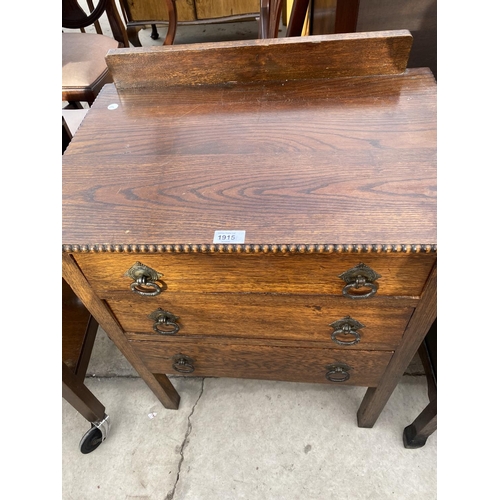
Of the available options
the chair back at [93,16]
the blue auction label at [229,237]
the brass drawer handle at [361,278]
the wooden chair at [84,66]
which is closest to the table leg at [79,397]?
the blue auction label at [229,237]

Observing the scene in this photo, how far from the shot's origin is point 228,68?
0.83 metres

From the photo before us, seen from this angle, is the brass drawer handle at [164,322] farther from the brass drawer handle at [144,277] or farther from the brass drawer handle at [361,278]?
the brass drawer handle at [361,278]

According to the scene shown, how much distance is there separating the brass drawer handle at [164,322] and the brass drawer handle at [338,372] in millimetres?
402

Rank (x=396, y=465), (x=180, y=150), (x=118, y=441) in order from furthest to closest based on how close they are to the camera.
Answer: (x=118, y=441) → (x=396, y=465) → (x=180, y=150)

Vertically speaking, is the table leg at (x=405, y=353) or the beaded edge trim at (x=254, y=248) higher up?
the beaded edge trim at (x=254, y=248)

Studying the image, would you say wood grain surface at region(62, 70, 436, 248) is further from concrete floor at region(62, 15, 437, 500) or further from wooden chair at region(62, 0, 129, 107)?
concrete floor at region(62, 15, 437, 500)

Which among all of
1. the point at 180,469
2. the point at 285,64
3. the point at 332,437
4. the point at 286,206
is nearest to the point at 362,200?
the point at 286,206

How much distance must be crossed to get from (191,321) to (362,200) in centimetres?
45

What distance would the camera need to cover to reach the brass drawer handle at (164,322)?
0.82 m

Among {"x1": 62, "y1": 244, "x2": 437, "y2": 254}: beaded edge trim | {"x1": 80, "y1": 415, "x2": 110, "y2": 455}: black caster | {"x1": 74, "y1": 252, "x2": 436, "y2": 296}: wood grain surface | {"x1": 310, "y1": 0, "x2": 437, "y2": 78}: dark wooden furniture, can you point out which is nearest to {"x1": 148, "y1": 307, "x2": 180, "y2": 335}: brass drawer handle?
{"x1": 74, "y1": 252, "x2": 436, "y2": 296}: wood grain surface

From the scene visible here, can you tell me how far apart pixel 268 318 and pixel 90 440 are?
33.8 inches

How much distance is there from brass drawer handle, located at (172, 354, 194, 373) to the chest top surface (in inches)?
18.8

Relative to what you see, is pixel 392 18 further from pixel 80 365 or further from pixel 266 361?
pixel 80 365
